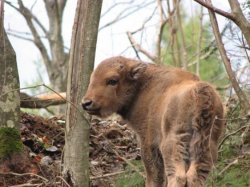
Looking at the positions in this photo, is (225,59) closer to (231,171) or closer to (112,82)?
(112,82)

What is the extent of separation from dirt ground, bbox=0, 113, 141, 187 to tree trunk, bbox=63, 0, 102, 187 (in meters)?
0.44

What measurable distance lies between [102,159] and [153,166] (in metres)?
Result: 2.39

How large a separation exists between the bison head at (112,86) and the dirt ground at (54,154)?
2.42 ft

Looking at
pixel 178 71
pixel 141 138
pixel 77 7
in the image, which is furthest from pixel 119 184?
pixel 77 7

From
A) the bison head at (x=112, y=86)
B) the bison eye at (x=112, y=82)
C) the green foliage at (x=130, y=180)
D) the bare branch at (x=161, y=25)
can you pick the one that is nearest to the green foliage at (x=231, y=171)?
the green foliage at (x=130, y=180)

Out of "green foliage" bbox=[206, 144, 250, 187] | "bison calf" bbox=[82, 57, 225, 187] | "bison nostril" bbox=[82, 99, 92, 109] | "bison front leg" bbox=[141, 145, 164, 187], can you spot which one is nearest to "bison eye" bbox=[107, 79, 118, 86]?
"bison calf" bbox=[82, 57, 225, 187]

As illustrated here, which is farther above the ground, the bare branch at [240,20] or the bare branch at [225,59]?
the bare branch at [240,20]

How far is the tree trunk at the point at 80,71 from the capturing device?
9031mm

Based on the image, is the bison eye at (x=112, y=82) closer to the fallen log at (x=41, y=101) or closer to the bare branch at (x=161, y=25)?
the fallen log at (x=41, y=101)

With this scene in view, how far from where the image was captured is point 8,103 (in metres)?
9.82

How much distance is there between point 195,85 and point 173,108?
34cm

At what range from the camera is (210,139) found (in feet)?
27.2

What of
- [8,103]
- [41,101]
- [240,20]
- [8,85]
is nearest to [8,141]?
[8,103]

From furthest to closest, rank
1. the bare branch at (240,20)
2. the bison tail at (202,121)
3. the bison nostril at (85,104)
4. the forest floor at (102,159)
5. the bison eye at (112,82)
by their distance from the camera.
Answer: the forest floor at (102,159)
the bison eye at (112,82)
the bison nostril at (85,104)
the bare branch at (240,20)
the bison tail at (202,121)
